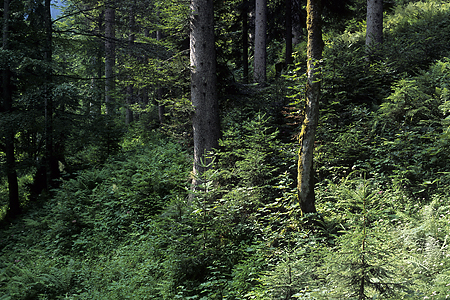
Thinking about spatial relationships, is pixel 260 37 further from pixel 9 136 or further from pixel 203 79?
pixel 9 136

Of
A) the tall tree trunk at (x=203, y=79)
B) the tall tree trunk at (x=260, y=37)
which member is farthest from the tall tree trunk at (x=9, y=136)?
the tall tree trunk at (x=260, y=37)

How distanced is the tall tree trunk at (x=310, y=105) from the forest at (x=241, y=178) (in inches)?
0.9

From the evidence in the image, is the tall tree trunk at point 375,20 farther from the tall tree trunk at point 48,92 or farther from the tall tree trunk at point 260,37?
Result: the tall tree trunk at point 48,92

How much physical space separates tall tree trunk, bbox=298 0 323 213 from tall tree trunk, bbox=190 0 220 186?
107 inches

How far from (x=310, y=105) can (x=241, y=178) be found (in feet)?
9.17

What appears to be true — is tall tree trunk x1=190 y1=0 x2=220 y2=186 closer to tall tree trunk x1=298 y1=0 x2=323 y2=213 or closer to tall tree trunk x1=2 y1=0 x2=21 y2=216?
tall tree trunk x1=298 y1=0 x2=323 y2=213

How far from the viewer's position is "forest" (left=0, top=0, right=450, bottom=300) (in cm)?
366

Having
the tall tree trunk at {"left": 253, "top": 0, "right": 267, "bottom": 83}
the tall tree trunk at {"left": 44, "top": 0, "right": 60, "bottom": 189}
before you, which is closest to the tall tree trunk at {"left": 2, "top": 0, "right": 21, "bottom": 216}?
the tall tree trunk at {"left": 44, "top": 0, "right": 60, "bottom": 189}

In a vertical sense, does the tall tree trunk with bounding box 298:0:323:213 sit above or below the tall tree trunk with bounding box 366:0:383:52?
below

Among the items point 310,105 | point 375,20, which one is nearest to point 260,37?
point 375,20

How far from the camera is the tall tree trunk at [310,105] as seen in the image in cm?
461

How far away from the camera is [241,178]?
22.7 ft

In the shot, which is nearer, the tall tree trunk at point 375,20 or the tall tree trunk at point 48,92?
the tall tree trunk at point 375,20

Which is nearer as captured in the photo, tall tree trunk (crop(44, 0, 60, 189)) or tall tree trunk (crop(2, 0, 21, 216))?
tall tree trunk (crop(2, 0, 21, 216))
